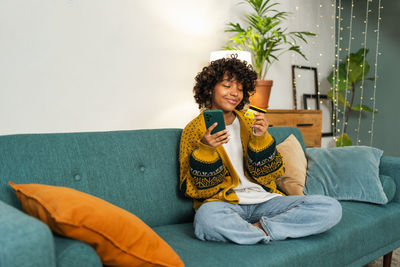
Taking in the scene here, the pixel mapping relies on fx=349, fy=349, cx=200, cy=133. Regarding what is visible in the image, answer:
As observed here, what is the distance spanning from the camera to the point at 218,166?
4.66 ft

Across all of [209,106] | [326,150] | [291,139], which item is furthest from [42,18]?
[326,150]

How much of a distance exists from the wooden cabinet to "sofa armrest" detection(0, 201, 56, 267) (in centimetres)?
248

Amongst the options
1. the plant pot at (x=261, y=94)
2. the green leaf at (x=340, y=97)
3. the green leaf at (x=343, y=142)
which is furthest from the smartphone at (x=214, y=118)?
the green leaf at (x=340, y=97)

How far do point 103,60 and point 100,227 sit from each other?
5.83 feet

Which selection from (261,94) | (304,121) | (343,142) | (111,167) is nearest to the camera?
(111,167)

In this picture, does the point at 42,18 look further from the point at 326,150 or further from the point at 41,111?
the point at 326,150

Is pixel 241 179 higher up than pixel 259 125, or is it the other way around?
pixel 259 125

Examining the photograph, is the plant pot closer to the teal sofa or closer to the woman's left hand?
the teal sofa

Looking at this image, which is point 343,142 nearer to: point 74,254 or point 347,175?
point 347,175

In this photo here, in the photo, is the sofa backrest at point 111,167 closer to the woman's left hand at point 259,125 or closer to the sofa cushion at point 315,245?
the sofa cushion at point 315,245

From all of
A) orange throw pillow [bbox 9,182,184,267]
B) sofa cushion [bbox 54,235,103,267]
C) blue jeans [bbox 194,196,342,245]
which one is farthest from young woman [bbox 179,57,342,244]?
sofa cushion [bbox 54,235,103,267]

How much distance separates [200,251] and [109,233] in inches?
16.4

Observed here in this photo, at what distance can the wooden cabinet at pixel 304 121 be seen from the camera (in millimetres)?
3031

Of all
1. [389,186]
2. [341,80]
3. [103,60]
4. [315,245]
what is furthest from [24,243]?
[341,80]
